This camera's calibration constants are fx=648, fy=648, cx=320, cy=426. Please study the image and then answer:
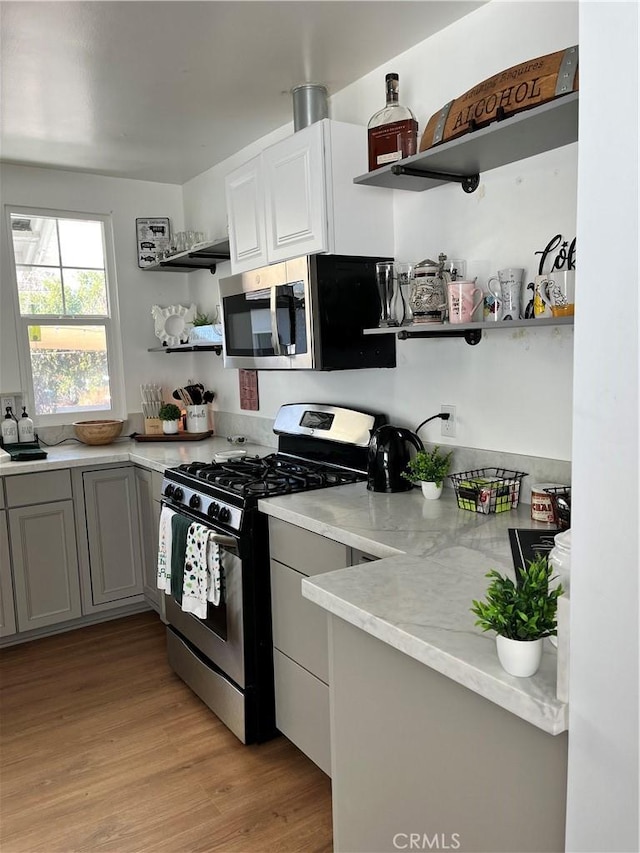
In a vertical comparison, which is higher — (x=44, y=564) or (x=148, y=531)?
(x=148, y=531)

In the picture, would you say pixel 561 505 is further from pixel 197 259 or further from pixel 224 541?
pixel 197 259

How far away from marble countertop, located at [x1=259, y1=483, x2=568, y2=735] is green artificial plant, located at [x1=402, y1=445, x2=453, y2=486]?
0.24ft

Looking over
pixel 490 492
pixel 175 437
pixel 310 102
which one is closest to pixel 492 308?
pixel 490 492

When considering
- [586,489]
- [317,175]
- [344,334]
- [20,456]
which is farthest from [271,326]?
[586,489]

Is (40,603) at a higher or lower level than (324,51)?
lower

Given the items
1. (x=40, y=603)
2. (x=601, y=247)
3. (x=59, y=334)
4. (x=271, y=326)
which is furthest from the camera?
(x=59, y=334)

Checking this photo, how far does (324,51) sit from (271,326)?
3.44 ft

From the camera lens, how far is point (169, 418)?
13.0ft

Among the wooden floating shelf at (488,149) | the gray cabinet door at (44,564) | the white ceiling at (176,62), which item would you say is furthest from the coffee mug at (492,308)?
the gray cabinet door at (44,564)

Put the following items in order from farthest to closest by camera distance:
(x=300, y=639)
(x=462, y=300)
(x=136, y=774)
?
(x=136, y=774)
(x=300, y=639)
(x=462, y=300)

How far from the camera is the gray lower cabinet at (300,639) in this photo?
204cm

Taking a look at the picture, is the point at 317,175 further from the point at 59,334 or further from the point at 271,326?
the point at 59,334

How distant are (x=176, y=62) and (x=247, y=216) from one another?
0.67 meters

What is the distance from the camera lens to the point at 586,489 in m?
0.86
